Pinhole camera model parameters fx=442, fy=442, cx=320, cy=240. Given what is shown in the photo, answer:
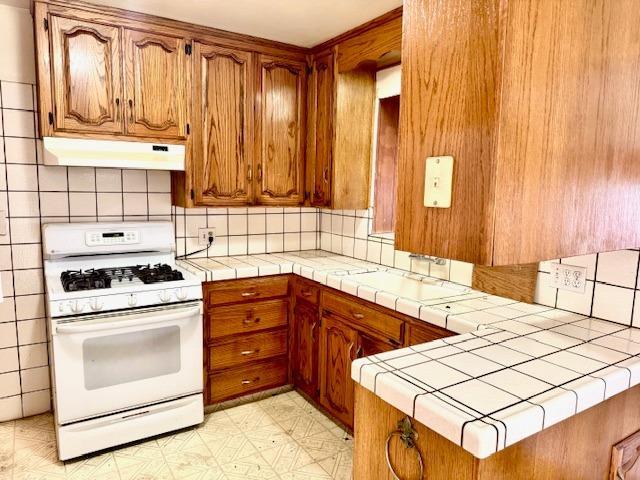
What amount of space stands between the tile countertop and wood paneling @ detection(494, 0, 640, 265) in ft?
1.04

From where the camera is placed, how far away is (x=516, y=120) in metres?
0.83

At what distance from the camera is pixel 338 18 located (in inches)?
91.7

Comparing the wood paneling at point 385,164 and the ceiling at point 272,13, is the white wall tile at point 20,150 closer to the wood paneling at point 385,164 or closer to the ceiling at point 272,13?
the ceiling at point 272,13

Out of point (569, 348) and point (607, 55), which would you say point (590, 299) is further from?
point (607, 55)

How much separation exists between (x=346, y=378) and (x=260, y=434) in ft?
1.84

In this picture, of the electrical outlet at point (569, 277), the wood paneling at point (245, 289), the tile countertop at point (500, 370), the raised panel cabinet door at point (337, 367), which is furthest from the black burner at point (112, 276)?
the electrical outlet at point (569, 277)

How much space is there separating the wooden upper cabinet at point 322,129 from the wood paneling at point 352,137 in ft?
0.18

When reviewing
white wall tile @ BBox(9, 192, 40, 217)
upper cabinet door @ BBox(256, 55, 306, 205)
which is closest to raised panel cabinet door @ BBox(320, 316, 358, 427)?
upper cabinet door @ BBox(256, 55, 306, 205)

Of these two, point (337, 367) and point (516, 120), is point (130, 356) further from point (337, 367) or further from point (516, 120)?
point (516, 120)

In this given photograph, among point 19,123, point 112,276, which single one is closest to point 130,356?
point 112,276

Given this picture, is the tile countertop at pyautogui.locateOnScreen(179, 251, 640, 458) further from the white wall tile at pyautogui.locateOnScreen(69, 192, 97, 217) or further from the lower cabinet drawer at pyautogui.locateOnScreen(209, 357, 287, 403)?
the white wall tile at pyautogui.locateOnScreen(69, 192, 97, 217)

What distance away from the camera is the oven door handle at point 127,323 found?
1.97 metres

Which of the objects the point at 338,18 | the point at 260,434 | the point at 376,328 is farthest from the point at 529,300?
the point at 338,18

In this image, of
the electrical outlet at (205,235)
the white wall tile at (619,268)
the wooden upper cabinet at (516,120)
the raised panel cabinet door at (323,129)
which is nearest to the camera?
the wooden upper cabinet at (516,120)
